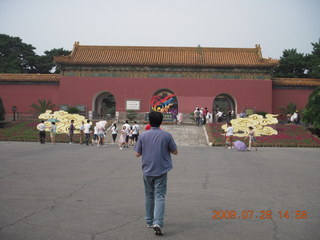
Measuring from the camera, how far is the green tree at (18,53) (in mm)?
46931

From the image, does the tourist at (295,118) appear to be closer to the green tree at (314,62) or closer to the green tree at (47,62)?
the green tree at (314,62)

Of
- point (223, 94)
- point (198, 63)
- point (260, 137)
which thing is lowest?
point (260, 137)

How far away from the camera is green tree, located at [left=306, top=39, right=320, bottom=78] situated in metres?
38.6

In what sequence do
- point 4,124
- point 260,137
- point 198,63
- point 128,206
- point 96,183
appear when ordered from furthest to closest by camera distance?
point 198,63, point 4,124, point 260,137, point 96,183, point 128,206

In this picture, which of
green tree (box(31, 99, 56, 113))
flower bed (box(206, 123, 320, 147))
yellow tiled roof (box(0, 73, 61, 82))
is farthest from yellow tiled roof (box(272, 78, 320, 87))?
green tree (box(31, 99, 56, 113))

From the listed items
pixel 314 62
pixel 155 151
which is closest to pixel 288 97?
pixel 314 62

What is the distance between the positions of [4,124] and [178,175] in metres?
20.8

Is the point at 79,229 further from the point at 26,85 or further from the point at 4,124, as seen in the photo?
the point at 26,85

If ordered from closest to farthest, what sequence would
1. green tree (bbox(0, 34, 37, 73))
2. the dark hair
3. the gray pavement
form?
the gray pavement → the dark hair → green tree (bbox(0, 34, 37, 73))

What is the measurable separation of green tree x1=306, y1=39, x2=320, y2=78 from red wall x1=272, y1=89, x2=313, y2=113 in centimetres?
638

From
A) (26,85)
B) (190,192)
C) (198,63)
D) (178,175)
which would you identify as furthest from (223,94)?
(190,192)

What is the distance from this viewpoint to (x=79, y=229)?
4484mm

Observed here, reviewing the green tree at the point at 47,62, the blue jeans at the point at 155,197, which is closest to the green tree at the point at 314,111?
the blue jeans at the point at 155,197
